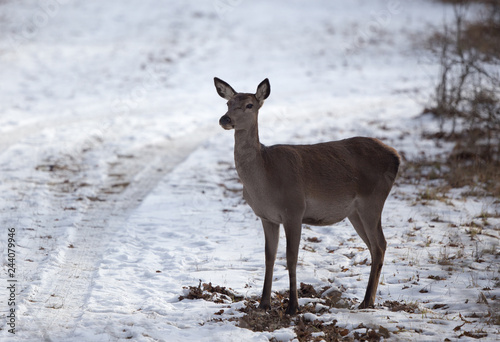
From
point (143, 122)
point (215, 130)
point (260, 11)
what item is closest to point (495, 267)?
point (215, 130)

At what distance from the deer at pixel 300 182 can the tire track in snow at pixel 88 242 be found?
226 centimetres

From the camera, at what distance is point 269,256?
6.38 metres

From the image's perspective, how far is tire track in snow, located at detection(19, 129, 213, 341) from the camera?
19.2ft

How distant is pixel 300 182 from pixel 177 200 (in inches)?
207

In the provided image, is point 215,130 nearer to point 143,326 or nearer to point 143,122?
point 143,122

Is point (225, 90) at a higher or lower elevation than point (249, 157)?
higher

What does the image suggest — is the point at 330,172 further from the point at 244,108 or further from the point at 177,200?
the point at 177,200

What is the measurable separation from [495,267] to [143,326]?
15.7 feet

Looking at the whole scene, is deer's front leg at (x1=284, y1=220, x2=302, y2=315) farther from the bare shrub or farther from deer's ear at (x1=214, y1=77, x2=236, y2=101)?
the bare shrub

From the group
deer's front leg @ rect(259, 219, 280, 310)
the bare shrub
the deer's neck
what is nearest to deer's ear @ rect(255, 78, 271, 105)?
the deer's neck

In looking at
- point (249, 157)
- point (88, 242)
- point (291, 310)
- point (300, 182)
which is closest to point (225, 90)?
point (249, 157)

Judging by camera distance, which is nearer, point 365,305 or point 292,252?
point 292,252

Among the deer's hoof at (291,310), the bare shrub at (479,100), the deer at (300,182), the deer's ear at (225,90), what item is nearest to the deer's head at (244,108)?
the deer at (300,182)

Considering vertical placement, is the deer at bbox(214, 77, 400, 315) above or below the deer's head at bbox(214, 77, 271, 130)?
below
